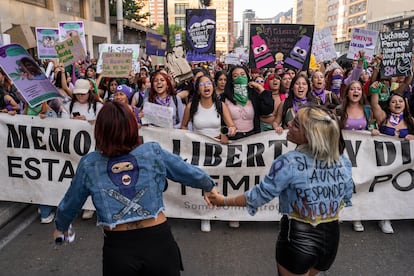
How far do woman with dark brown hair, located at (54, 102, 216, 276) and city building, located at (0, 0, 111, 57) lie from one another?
510 cm

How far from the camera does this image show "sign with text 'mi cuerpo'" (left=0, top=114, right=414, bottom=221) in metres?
4.40

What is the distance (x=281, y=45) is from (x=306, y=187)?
4276mm

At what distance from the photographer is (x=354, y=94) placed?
4.59 metres

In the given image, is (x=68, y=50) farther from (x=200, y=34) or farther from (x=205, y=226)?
(x=205, y=226)

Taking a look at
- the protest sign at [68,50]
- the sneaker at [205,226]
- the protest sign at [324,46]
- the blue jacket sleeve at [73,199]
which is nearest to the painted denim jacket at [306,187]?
the blue jacket sleeve at [73,199]

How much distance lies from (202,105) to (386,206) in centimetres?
238

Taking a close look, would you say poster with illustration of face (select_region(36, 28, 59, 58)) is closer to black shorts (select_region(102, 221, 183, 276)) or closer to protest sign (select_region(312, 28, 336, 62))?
protest sign (select_region(312, 28, 336, 62))

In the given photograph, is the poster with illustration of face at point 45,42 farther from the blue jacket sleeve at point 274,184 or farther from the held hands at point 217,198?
the blue jacket sleeve at point 274,184

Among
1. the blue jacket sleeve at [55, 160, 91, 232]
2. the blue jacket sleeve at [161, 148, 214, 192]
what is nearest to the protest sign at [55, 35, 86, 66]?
the blue jacket sleeve at [55, 160, 91, 232]

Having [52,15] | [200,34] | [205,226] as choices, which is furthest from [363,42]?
[52,15]

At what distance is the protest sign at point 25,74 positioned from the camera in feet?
13.6

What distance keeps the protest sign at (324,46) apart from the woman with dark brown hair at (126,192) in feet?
25.5

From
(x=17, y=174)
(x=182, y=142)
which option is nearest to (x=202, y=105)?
(x=182, y=142)

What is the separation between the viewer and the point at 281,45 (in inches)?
237
